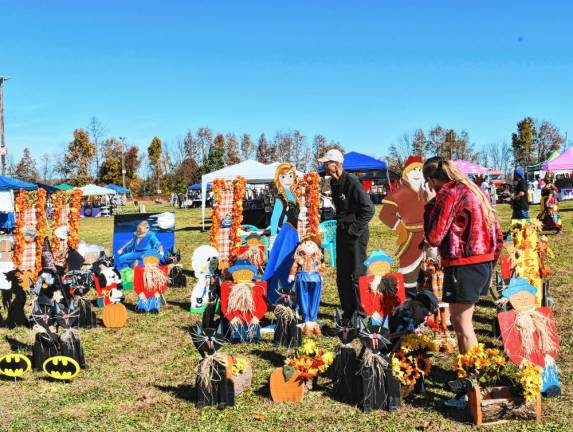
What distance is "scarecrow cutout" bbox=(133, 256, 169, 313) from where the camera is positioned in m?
7.50

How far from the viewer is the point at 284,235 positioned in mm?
6848

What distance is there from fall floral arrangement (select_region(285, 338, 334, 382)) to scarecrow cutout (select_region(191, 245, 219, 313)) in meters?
3.21

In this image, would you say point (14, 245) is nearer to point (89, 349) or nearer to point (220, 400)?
point (89, 349)

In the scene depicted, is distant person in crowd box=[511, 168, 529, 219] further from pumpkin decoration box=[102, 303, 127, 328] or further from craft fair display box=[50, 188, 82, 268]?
craft fair display box=[50, 188, 82, 268]

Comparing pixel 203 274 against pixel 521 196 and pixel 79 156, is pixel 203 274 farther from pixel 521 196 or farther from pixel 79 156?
pixel 79 156

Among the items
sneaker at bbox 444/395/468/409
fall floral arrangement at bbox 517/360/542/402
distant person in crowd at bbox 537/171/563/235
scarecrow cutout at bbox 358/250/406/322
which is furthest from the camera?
distant person in crowd at bbox 537/171/563/235

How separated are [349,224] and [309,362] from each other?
171cm

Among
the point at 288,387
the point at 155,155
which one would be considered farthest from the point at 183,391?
the point at 155,155

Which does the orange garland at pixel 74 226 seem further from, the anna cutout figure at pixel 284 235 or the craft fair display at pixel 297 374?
the craft fair display at pixel 297 374

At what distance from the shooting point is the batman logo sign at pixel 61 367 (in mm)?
4785

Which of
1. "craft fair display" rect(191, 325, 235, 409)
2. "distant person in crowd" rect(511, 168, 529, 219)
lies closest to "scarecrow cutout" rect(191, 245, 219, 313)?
"craft fair display" rect(191, 325, 235, 409)

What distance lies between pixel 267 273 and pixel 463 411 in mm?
3456

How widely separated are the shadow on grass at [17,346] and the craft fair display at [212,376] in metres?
2.55

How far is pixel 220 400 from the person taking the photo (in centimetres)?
416
